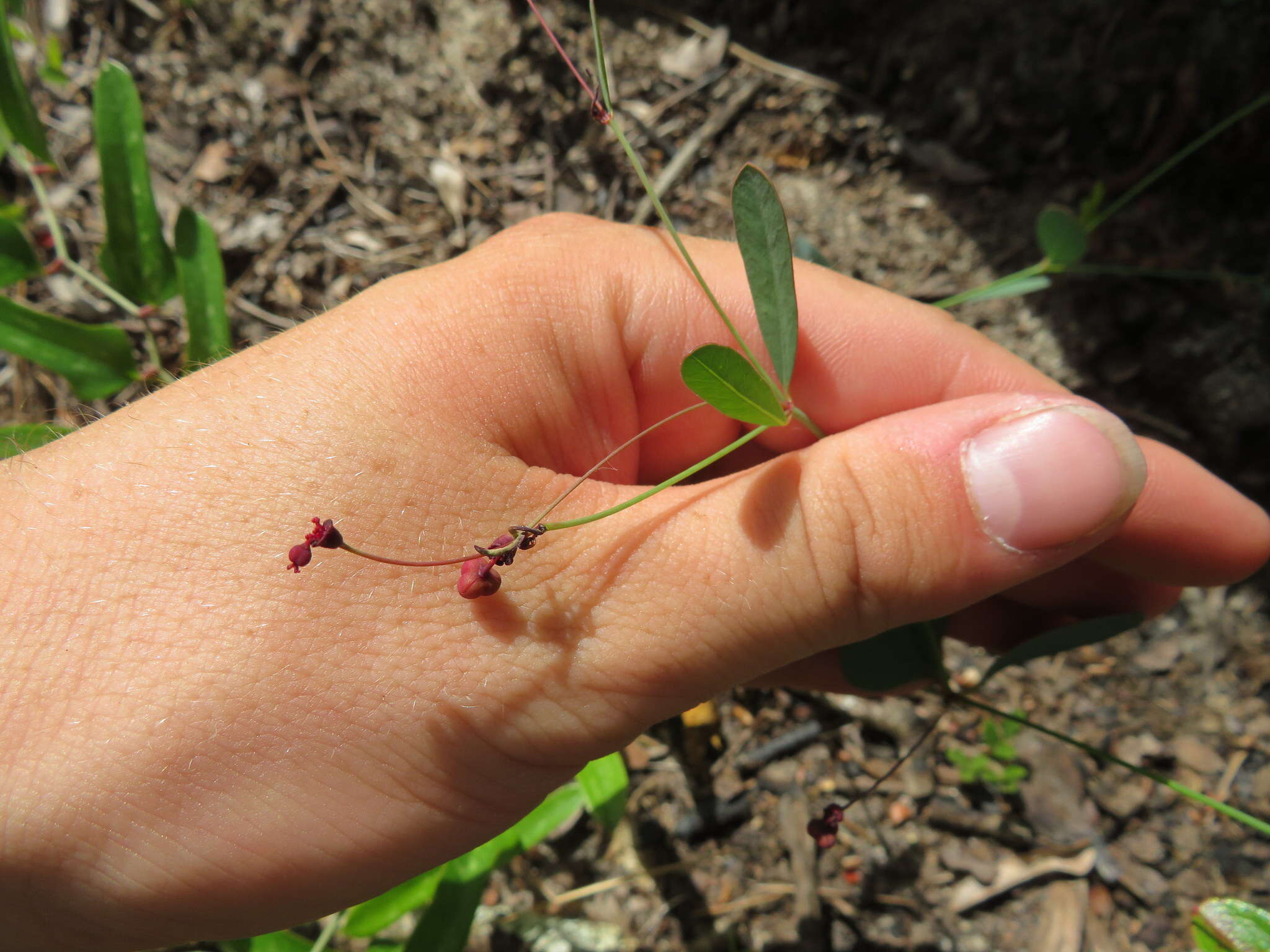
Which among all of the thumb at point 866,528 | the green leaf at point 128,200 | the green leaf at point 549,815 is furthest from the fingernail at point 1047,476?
the green leaf at point 128,200

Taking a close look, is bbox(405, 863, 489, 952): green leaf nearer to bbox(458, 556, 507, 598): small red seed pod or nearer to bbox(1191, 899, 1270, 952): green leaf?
bbox(458, 556, 507, 598): small red seed pod

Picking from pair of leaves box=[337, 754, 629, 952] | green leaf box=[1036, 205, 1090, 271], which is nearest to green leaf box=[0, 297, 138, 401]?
pair of leaves box=[337, 754, 629, 952]

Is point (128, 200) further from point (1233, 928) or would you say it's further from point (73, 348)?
point (1233, 928)

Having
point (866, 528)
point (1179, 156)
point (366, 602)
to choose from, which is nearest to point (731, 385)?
point (866, 528)

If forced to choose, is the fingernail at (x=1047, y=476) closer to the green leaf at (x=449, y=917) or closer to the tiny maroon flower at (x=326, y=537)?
the tiny maroon flower at (x=326, y=537)

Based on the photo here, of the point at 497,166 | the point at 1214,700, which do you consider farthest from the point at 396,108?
the point at 1214,700

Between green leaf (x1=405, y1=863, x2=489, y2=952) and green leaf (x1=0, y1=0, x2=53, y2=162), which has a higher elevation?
green leaf (x1=0, y1=0, x2=53, y2=162)
